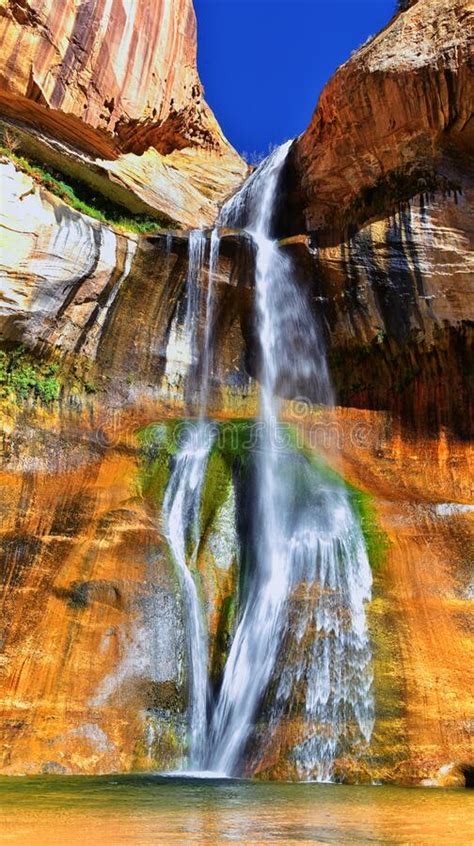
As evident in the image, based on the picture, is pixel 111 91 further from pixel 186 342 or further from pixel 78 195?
pixel 186 342

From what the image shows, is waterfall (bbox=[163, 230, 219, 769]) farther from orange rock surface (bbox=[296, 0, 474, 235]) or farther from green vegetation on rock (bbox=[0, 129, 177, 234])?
orange rock surface (bbox=[296, 0, 474, 235])

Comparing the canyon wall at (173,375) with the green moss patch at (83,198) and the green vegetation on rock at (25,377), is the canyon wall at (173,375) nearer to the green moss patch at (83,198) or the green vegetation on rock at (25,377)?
the green vegetation on rock at (25,377)

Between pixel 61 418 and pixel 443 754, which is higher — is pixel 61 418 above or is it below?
above

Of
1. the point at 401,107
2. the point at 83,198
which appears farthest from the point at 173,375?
the point at 401,107

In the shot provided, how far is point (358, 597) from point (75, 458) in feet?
21.3

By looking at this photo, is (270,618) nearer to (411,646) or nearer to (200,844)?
(411,646)

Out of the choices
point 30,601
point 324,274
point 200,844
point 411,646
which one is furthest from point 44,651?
point 324,274

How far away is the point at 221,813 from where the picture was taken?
222 inches

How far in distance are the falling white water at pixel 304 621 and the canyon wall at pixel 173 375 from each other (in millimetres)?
294

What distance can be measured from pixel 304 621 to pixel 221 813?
4.73 meters

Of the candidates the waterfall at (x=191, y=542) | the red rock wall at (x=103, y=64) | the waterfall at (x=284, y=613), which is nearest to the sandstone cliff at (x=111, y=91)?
the red rock wall at (x=103, y=64)

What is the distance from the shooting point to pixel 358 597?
10.6 meters

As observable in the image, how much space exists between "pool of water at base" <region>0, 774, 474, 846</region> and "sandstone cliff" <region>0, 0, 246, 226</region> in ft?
43.9

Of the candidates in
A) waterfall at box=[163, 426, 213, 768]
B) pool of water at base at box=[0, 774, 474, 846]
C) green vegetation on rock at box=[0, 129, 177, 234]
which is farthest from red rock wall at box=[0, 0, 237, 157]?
pool of water at base at box=[0, 774, 474, 846]
